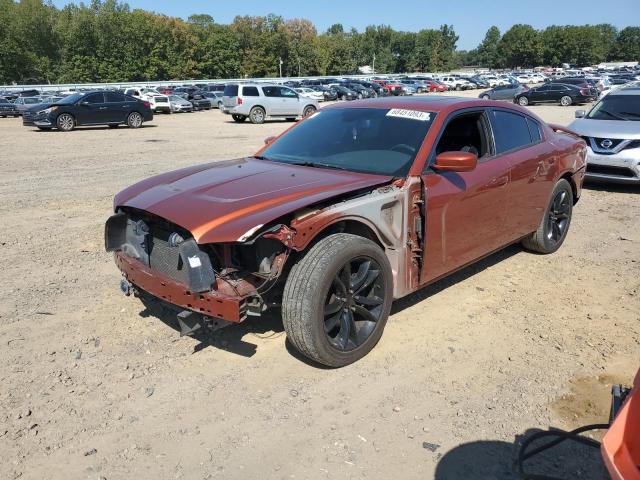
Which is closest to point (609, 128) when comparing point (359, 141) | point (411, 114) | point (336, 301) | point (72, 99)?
point (411, 114)

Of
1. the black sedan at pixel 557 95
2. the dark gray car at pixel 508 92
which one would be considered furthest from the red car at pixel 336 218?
the dark gray car at pixel 508 92

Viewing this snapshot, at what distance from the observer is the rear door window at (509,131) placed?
4.89m

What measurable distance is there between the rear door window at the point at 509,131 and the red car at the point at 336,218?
0.7 inches

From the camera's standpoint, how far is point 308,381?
350 cm

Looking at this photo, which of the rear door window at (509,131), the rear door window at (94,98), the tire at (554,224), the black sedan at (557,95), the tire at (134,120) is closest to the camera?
the rear door window at (509,131)

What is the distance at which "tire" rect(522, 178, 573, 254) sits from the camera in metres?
5.72

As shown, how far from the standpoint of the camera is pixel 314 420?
312cm

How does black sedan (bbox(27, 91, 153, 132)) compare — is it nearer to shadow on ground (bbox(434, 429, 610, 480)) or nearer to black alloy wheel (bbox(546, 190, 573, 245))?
black alloy wheel (bbox(546, 190, 573, 245))

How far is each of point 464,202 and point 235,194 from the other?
71.8 inches

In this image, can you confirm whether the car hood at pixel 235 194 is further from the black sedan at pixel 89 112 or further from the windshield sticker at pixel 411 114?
the black sedan at pixel 89 112

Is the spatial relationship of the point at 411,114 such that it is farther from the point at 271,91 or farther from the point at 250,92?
the point at 271,91

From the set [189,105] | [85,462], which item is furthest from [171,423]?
[189,105]

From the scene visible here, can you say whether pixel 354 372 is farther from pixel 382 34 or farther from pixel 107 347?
pixel 382 34

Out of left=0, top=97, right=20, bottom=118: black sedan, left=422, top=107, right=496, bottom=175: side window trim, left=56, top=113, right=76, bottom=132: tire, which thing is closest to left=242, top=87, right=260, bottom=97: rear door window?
left=56, top=113, right=76, bottom=132: tire
